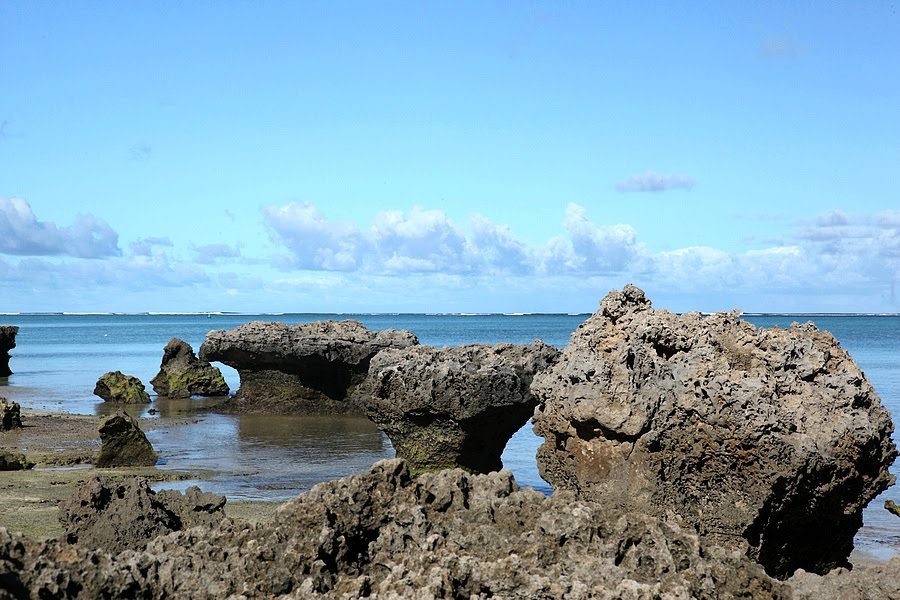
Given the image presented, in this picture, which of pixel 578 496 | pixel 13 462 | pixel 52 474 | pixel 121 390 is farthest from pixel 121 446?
pixel 121 390

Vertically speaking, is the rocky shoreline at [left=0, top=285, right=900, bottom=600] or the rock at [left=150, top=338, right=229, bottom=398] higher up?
the rocky shoreline at [left=0, top=285, right=900, bottom=600]

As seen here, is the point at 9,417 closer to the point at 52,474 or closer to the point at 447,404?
the point at 52,474

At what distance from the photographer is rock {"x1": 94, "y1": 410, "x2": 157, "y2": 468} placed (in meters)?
12.9

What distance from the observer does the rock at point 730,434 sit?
23.4ft

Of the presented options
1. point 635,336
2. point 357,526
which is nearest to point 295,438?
point 635,336

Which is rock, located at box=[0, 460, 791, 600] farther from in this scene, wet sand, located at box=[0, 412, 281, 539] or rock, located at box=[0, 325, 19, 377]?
rock, located at box=[0, 325, 19, 377]

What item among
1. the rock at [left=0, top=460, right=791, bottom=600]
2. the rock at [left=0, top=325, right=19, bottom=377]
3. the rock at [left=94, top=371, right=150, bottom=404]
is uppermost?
the rock at [left=0, top=460, right=791, bottom=600]

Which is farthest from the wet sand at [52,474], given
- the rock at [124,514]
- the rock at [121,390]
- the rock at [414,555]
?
the rock at [121,390]

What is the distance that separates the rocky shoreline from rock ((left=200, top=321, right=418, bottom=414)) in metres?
7.32

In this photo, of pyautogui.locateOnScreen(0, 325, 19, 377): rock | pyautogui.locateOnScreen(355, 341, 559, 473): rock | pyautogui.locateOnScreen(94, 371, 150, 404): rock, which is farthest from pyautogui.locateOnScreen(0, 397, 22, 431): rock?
pyautogui.locateOnScreen(0, 325, 19, 377): rock

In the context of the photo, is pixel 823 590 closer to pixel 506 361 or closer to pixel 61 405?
pixel 506 361

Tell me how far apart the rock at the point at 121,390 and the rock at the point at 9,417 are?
6.29 m

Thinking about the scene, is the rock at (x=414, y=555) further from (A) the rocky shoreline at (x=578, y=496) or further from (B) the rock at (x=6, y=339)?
(B) the rock at (x=6, y=339)

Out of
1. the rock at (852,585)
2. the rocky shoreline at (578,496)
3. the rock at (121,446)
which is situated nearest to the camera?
the rocky shoreline at (578,496)
